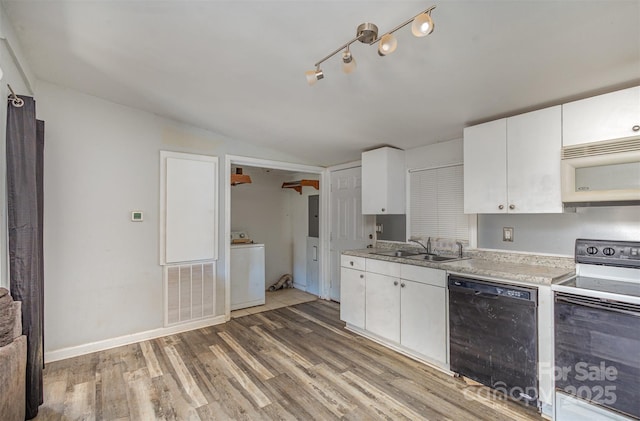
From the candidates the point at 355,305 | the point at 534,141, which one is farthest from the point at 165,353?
the point at 534,141

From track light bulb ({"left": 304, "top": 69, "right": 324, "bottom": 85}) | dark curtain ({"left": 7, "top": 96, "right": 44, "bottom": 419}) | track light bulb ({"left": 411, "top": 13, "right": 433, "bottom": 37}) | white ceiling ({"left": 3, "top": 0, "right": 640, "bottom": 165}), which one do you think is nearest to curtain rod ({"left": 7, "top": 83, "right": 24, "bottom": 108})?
dark curtain ({"left": 7, "top": 96, "right": 44, "bottom": 419})

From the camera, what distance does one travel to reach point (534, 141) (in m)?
2.13

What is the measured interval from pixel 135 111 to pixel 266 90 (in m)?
1.65

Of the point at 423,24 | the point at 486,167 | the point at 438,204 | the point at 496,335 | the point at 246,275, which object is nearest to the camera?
the point at 423,24

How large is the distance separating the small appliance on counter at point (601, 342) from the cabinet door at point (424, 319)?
0.75 metres

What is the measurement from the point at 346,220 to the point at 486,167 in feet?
7.04

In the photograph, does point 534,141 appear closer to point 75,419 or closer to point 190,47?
point 190,47

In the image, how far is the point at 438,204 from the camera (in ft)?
10.3

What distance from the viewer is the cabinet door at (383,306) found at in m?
2.76

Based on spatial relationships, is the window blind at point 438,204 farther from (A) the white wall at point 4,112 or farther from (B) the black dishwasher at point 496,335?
(A) the white wall at point 4,112

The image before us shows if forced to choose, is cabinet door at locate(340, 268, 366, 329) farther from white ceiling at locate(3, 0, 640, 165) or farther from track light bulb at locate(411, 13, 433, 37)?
track light bulb at locate(411, 13, 433, 37)

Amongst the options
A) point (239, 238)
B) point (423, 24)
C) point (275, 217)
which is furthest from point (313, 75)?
point (275, 217)

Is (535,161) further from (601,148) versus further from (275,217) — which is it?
(275,217)

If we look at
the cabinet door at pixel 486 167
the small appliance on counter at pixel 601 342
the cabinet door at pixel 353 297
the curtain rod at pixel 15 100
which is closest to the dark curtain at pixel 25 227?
the curtain rod at pixel 15 100
